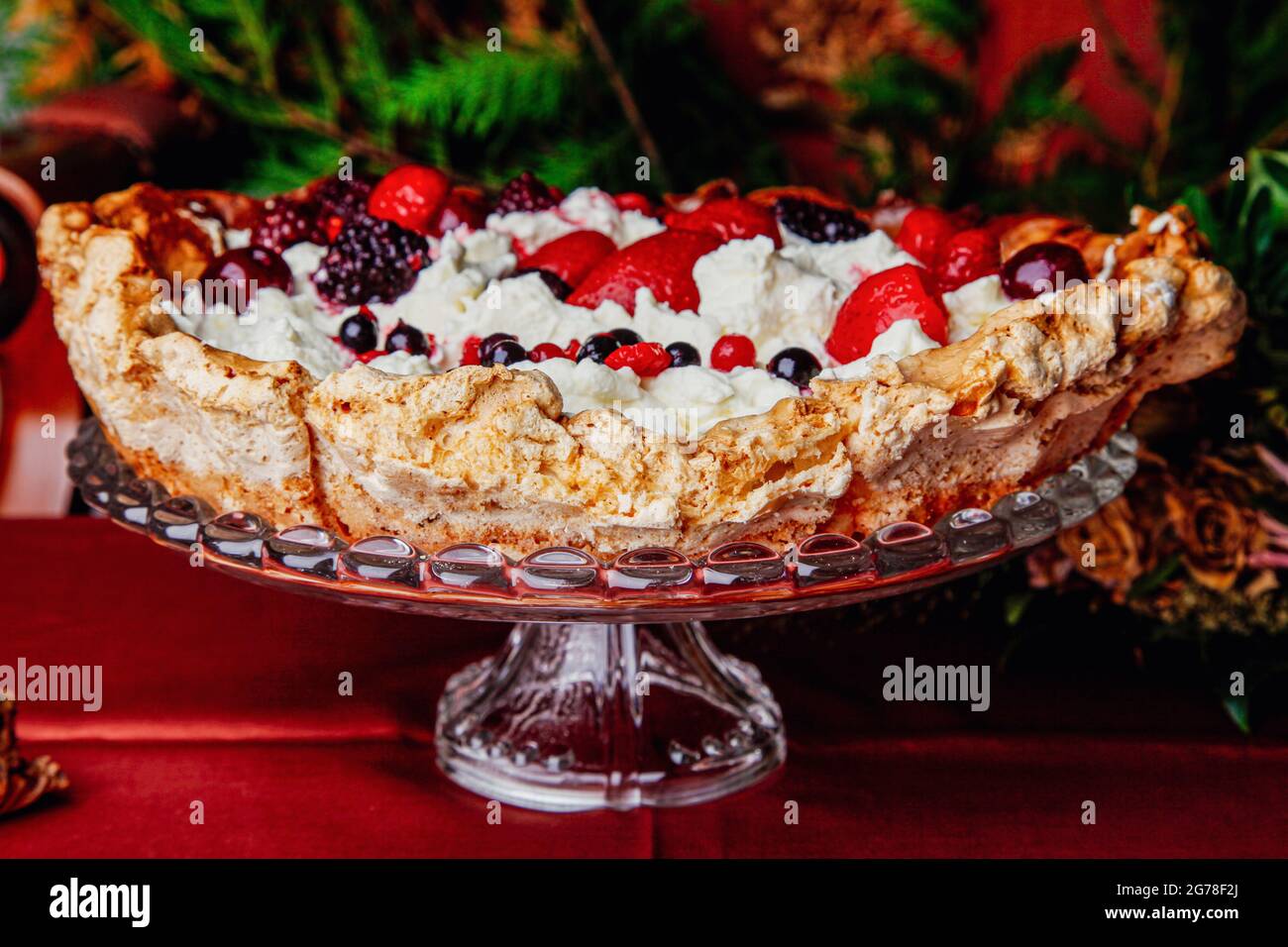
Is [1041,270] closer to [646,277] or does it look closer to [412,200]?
[646,277]

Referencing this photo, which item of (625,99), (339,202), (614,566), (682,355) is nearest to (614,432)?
(614,566)

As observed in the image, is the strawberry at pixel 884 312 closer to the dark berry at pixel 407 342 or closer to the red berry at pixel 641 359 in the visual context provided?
the red berry at pixel 641 359

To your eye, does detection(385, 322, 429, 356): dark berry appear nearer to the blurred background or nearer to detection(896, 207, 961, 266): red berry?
detection(896, 207, 961, 266): red berry

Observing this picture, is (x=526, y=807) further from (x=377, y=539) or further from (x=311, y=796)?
(x=377, y=539)

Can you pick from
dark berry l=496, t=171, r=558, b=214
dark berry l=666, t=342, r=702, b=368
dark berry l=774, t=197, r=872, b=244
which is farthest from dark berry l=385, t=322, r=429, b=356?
dark berry l=774, t=197, r=872, b=244

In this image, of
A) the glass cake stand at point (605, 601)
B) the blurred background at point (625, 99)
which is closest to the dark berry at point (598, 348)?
the glass cake stand at point (605, 601)
